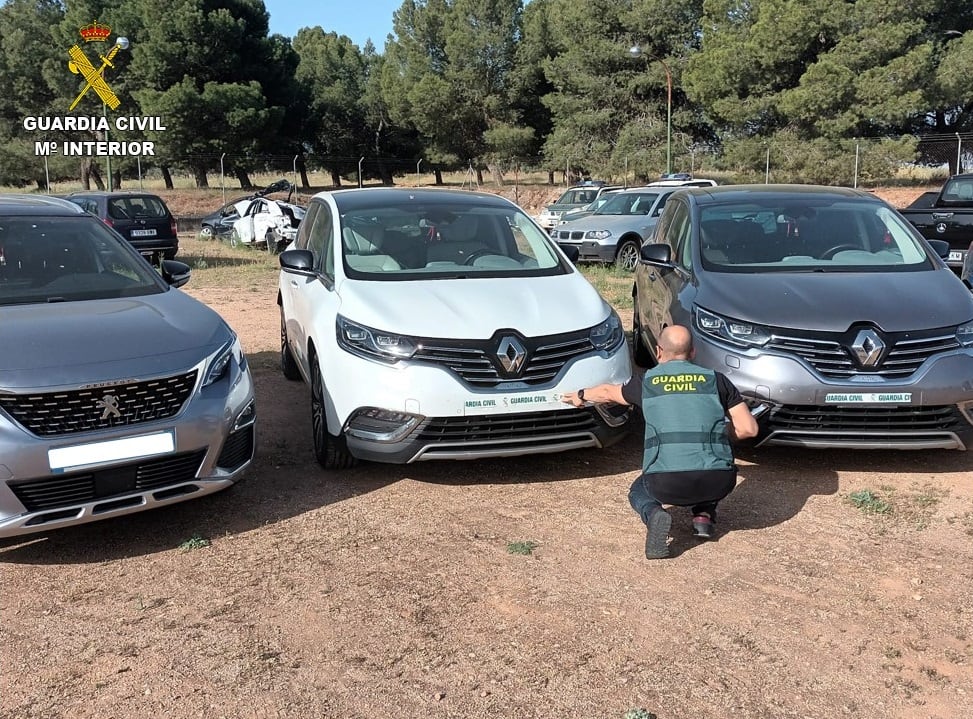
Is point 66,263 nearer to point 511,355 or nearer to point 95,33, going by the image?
point 511,355

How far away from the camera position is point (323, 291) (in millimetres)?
5492

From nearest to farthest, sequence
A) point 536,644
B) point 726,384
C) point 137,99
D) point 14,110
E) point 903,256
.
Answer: point 536,644 < point 726,384 < point 903,256 < point 137,99 < point 14,110

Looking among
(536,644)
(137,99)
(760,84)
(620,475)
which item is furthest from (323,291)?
(137,99)

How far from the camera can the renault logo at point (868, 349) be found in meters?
4.78

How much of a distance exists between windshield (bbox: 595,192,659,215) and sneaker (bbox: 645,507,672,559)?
41.4 feet

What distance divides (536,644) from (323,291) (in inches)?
116

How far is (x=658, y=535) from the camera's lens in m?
3.93

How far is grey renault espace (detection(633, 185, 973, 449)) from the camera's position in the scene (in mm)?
4773

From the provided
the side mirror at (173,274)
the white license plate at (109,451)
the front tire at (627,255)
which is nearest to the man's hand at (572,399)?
the white license plate at (109,451)

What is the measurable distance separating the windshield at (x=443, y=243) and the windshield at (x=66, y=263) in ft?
4.26

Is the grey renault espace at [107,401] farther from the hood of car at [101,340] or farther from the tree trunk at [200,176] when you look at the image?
the tree trunk at [200,176]

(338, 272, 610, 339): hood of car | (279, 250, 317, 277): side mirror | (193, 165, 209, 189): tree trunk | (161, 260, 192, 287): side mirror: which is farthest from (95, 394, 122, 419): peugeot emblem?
(193, 165, 209, 189): tree trunk

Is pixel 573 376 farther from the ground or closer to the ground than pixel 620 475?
farther from the ground

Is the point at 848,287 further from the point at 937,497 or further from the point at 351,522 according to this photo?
the point at 351,522
